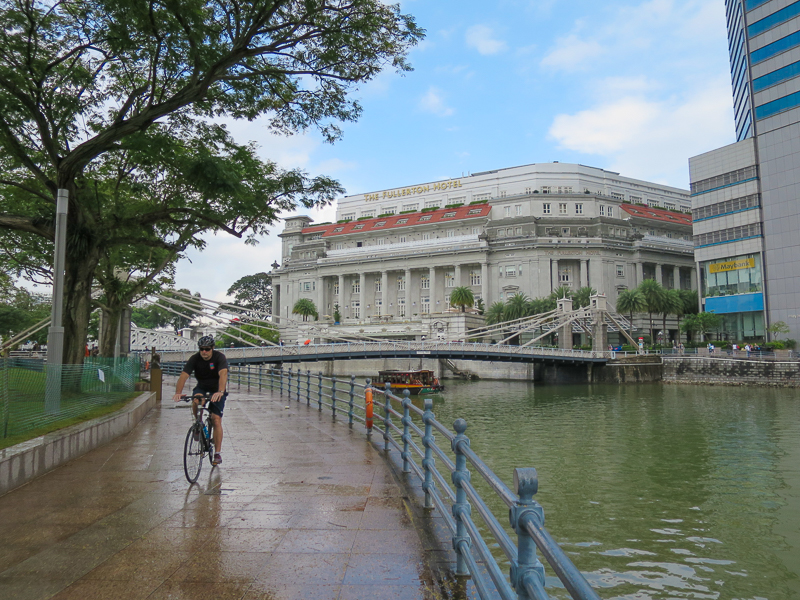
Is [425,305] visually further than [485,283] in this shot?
Yes

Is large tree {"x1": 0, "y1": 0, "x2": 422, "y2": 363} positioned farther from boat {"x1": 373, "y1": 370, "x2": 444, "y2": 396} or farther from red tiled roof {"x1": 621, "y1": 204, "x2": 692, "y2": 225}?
red tiled roof {"x1": 621, "y1": 204, "x2": 692, "y2": 225}

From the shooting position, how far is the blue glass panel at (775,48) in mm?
45906

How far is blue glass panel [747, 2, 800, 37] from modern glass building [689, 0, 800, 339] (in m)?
0.08

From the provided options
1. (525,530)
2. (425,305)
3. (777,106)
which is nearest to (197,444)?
(525,530)

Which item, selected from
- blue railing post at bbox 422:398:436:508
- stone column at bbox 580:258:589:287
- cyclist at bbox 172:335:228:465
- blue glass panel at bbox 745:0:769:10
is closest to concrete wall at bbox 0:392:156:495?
cyclist at bbox 172:335:228:465

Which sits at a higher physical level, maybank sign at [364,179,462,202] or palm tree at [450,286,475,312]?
maybank sign at [364,179,462,202]

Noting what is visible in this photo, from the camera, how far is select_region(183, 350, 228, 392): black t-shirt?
7891mm

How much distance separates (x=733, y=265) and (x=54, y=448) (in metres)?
56.5

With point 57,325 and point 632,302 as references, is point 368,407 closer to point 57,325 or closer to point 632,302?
point 57,325

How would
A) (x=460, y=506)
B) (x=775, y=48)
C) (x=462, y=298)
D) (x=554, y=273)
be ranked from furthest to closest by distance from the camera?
(x=554, y=273), (x=462, y=298), (x=775, y=48), (x=460, y=506)

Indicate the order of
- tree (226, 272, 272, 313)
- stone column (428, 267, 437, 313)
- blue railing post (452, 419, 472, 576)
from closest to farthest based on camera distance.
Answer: blue railing post (452, 419, 472, 576) → stone column (428, 267, 437, 313) → tree (226, 272, 272, 313)

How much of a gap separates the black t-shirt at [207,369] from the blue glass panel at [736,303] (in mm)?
53212

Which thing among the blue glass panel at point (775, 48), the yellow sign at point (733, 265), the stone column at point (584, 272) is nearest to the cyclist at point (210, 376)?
the blue glass panel at point (775, 48)

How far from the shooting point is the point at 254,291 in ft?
367
